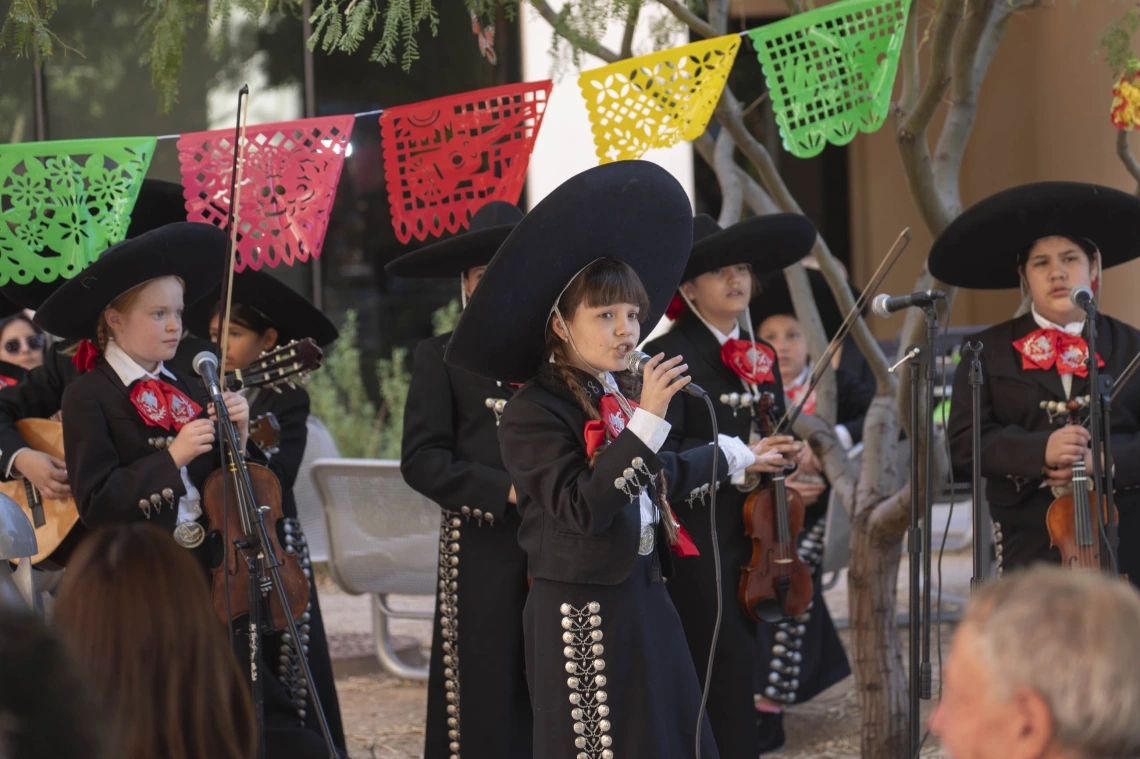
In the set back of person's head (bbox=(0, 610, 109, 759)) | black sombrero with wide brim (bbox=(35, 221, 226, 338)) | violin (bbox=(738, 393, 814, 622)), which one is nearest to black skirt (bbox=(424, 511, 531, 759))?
violin (bbox=(738, 393, 814, 622))

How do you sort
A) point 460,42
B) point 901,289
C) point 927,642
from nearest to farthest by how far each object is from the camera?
point 927,642
point 460,42
point 901,289

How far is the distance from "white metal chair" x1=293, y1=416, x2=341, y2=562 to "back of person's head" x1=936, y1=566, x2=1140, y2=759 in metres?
5.58

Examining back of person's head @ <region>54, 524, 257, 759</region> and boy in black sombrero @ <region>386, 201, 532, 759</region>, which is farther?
boy in black sombrero @ <region>386, 201, 532, 759</region>

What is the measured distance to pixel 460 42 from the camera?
32.9 feet

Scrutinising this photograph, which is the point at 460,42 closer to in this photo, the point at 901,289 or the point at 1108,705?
the point at 901,289

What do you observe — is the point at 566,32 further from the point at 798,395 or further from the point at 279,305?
the point at 798,395

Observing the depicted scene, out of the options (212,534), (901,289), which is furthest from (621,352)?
(901,289)

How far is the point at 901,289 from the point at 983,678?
420 inches

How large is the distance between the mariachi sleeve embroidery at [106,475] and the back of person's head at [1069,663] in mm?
2928

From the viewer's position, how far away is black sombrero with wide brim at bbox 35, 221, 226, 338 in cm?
407

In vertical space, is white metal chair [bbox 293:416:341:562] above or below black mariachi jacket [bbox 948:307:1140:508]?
below

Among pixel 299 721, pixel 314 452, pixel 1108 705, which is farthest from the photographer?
pixel 314 452

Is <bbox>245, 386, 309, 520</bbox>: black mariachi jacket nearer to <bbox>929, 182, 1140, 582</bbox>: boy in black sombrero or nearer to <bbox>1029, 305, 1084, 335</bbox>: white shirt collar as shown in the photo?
<bbox>929, 182, 1140, 582</bbox>: boy in black sombrero

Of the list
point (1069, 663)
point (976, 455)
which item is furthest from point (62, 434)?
point (1069, 663)
